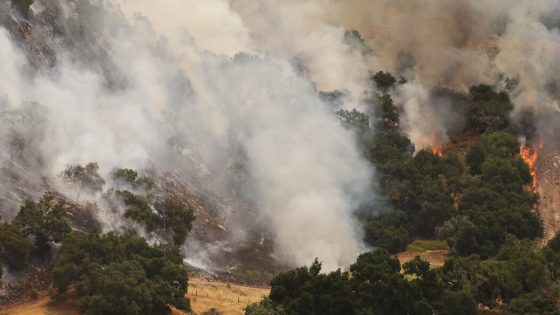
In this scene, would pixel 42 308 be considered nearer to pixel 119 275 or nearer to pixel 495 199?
pixel 119 275

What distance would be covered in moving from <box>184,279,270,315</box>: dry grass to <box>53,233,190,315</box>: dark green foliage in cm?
263

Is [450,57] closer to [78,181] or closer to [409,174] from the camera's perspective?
[409,174]

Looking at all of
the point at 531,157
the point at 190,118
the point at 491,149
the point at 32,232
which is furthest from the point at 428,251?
the point at 32,232

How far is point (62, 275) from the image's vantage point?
149 feet

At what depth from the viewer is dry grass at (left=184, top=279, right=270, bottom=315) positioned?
4975 centimetres

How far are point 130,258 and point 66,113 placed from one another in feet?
60.6

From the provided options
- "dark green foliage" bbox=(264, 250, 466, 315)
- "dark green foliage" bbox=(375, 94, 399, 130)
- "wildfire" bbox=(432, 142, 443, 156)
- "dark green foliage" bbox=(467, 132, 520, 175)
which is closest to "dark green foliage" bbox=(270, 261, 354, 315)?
"dark green foliage" bbox=(264, 250, 466, 315)

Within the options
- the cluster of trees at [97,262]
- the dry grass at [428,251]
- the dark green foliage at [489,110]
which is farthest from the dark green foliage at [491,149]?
the cluster of trees at [97,262]

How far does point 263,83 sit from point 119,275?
1764 inches

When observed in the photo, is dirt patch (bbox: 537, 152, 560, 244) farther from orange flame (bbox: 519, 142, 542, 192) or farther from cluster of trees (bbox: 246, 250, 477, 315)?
cluster of trees (bbox: 246, 250, 477, 315)

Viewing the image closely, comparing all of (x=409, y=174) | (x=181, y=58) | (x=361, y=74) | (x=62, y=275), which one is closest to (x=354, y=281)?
(x=62, y=275)

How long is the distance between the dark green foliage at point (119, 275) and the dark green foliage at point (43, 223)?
56.4 inches

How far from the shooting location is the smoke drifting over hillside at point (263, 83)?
209 feet

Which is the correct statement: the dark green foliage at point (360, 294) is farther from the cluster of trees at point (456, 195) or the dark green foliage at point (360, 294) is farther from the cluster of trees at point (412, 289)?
the cluster of trees at point (456, 195)
